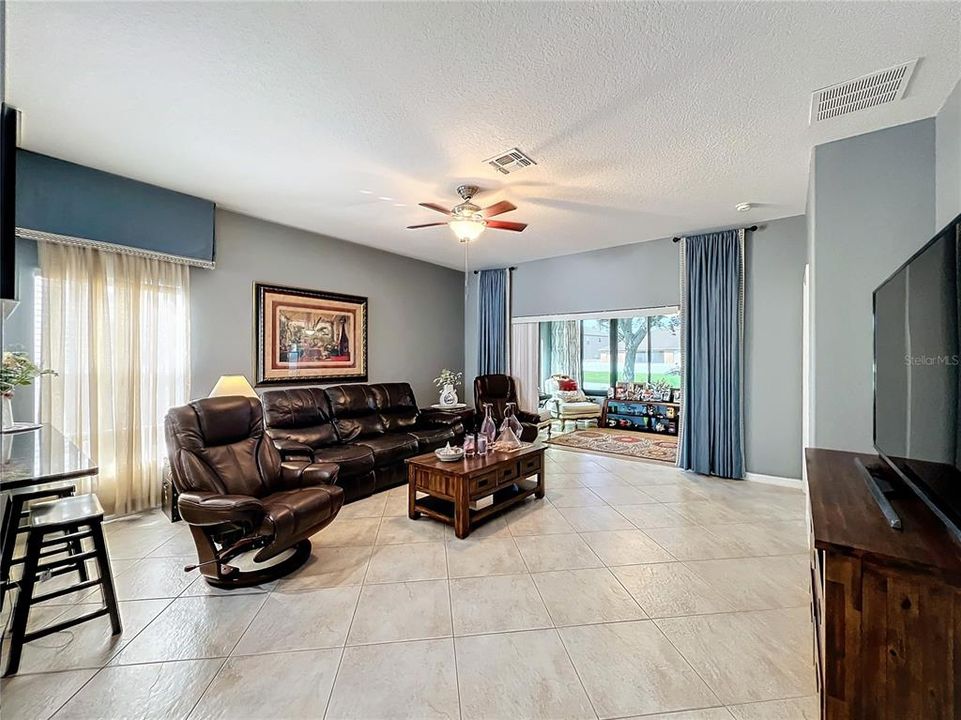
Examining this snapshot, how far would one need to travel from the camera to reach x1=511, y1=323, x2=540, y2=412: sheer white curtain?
6.18 metres

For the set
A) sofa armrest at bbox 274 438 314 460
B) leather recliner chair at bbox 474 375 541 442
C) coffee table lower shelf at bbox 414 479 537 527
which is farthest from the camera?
leather recliner chair at bbox 474 375 541 442

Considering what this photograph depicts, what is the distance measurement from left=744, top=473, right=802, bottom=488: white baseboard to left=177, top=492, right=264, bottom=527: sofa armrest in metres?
4.69

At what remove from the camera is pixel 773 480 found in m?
4.23

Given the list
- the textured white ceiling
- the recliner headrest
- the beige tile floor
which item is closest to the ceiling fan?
the textured white ceiling

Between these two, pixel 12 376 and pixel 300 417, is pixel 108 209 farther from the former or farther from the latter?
pixel 300 417

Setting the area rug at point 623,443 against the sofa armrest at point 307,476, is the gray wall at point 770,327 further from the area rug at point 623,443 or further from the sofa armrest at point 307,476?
the sofa armrest at point 307,476

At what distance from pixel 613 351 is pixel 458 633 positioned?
288 inches

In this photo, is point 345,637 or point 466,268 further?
point 466,268

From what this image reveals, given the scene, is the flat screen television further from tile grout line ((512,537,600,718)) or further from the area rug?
the area rug

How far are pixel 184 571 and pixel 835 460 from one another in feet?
12.7

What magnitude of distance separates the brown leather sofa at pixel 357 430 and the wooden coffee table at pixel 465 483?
70 centimetres

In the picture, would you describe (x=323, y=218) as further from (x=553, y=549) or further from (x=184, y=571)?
(x=553, y=549)

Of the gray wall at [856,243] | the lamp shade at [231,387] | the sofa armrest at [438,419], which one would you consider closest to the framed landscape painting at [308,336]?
the lamp shade at [231,387]

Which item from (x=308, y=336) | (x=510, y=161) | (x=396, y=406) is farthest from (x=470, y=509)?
(x=308, y=336)
